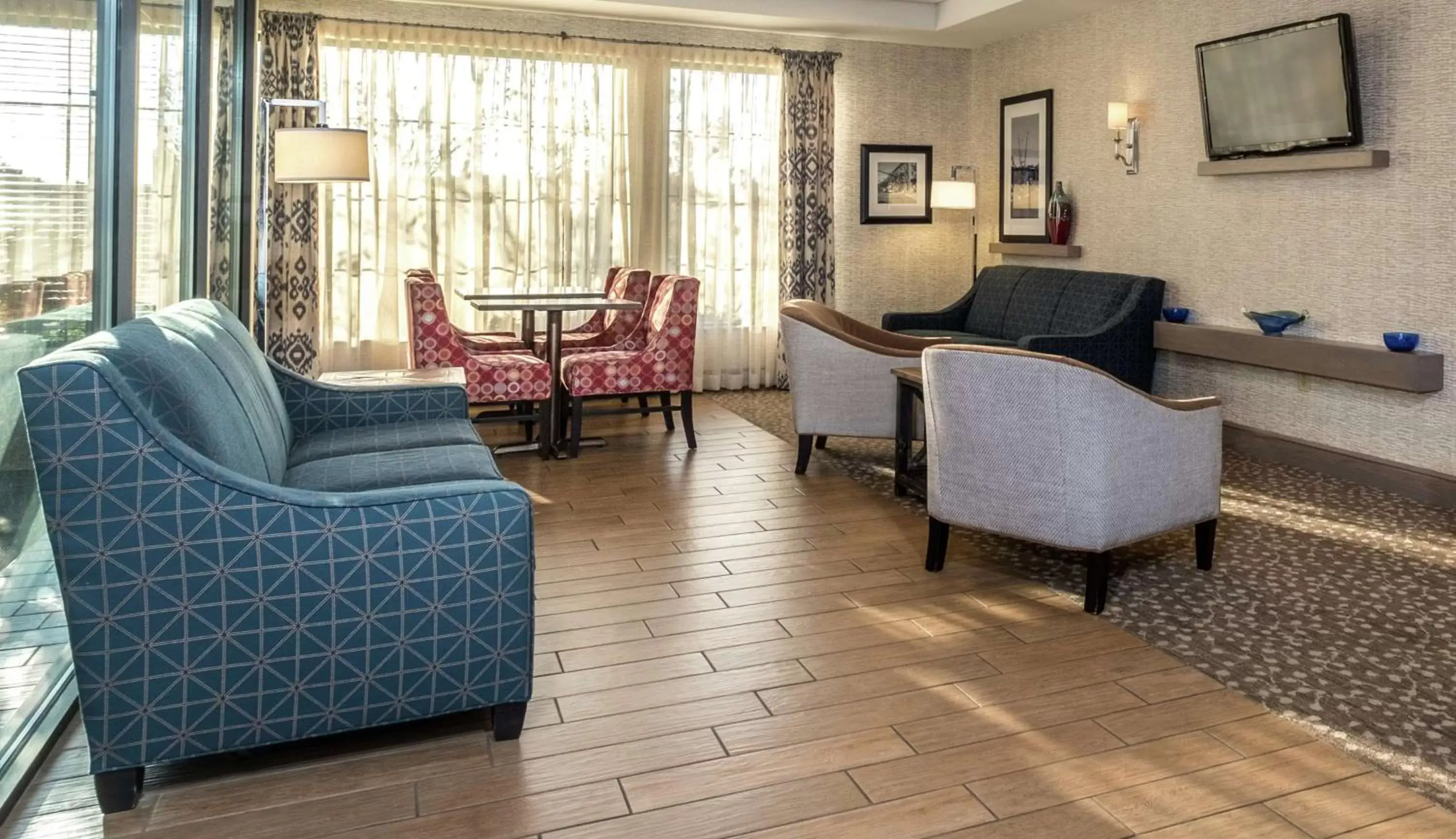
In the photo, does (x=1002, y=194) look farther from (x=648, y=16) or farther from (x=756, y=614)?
(x=756, y=614)

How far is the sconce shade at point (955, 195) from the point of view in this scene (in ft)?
25.3

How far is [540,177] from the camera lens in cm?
739

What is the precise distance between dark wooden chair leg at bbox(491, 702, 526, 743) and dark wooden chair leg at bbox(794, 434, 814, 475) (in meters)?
2.93

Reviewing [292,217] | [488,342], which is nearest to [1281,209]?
[488,342]

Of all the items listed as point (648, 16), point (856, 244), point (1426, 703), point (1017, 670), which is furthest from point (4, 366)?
point (856, 244)

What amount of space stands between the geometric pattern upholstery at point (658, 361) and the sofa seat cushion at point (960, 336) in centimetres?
159

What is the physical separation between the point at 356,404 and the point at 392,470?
3.13 ft

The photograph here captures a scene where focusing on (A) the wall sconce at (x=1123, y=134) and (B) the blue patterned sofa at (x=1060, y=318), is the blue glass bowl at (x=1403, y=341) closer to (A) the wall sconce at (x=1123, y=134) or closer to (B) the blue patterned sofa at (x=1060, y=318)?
(B) the blue patterned sofa at (x=1060, y=318)

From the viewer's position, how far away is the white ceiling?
694 centimetres

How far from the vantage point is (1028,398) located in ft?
10.6

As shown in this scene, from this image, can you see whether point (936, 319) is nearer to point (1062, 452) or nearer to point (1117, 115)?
point (1117, 115)

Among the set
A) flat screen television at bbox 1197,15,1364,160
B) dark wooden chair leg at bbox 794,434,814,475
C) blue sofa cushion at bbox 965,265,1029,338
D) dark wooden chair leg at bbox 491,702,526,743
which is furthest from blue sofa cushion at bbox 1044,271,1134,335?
dark wooden chair leg at bbox 491,702,526,743

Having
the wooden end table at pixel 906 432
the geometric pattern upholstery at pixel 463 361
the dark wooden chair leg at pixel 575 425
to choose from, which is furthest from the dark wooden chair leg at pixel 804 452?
the geometric pattern upholstery at pixel 463 361

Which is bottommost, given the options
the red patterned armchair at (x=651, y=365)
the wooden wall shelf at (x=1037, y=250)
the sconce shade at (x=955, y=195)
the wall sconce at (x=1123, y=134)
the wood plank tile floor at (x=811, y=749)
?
the wood plank tile floor at (x=811, y=749)
